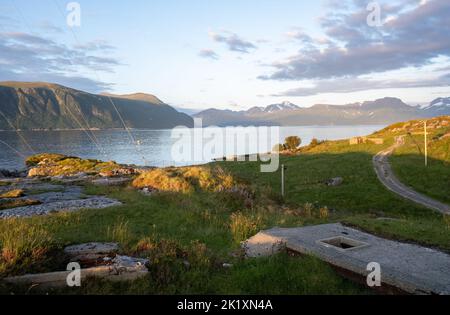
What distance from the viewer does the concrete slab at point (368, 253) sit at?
26.4ft

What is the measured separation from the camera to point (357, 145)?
58.8 m

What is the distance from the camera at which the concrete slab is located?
805 cm

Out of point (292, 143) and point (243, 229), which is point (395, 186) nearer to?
point (243, 229)

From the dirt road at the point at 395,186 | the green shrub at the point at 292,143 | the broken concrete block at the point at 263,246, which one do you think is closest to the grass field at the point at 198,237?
the broken concrete block at the point at 263,246

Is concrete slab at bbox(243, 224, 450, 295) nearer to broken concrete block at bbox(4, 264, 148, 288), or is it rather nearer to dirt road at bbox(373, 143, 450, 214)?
broken concrete block at bbox(4, 264, 148, 288)

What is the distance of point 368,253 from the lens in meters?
10.4

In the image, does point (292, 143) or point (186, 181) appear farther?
point (292, 143)

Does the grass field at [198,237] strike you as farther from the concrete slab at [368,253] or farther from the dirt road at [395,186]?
the dirt road at [395,186]

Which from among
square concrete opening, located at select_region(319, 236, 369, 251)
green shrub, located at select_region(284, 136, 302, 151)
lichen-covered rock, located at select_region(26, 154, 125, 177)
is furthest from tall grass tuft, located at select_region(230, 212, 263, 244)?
green shrub, located at select_region(284, 136, 302, 151)

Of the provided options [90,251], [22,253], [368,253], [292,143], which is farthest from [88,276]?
[292,143]

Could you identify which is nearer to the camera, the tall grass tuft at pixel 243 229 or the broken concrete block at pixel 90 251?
the broken concrete block at pixel 90 251

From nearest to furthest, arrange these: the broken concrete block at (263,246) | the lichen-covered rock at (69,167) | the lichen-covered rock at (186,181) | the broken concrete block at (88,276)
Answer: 1. the broken concrete block at (88,276)
2. the broken concrete block at (263,246)
3. the lichen-covered rock at (186,181)
4. the lichen-covered rock at (69,167)
